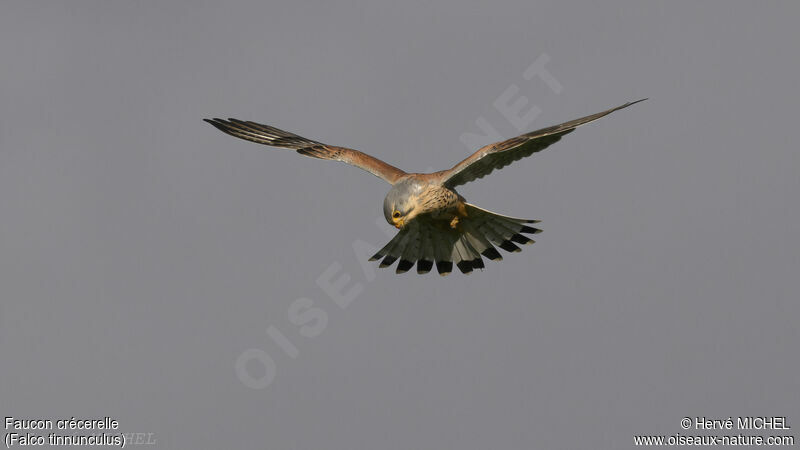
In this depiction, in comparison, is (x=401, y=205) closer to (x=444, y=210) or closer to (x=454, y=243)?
(x=444, y=210)

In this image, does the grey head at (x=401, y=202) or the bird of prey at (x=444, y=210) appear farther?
the grey head at (x=401, y=202)

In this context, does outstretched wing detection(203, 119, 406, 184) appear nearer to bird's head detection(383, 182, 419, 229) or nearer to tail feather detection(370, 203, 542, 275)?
bird's head detection(383, 182, 419, 229)

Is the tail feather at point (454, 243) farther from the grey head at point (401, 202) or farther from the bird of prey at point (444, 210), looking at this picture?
the grey head at point (401, 202)

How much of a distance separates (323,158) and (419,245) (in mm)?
2398

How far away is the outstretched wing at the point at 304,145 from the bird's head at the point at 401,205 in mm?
652

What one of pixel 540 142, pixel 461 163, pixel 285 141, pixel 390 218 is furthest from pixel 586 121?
pixel 285 141

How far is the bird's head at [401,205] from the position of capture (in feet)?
57.4

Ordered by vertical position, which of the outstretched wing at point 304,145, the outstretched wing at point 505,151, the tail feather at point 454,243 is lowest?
the tail feather at point 454,243

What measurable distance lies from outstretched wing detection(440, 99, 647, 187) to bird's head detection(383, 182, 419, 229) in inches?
21.8

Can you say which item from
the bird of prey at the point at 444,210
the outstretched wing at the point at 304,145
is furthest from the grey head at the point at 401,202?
the outstretched wing at the point at 304,145

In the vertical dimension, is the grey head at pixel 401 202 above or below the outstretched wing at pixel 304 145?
below

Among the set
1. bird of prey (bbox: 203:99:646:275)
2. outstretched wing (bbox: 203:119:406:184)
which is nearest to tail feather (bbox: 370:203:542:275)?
bird of prey (bbox: 203:99:646:275)

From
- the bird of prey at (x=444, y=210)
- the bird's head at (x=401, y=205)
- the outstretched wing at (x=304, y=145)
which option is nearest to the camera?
the bird of prey at (x=444, y=210)

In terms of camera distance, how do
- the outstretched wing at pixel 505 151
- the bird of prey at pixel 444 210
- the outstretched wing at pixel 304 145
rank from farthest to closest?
1. the outstretched wing at pixel 304 145
2. the bird of prey at pixel 444 210
3. the outstretched wing at pixel 505 151
